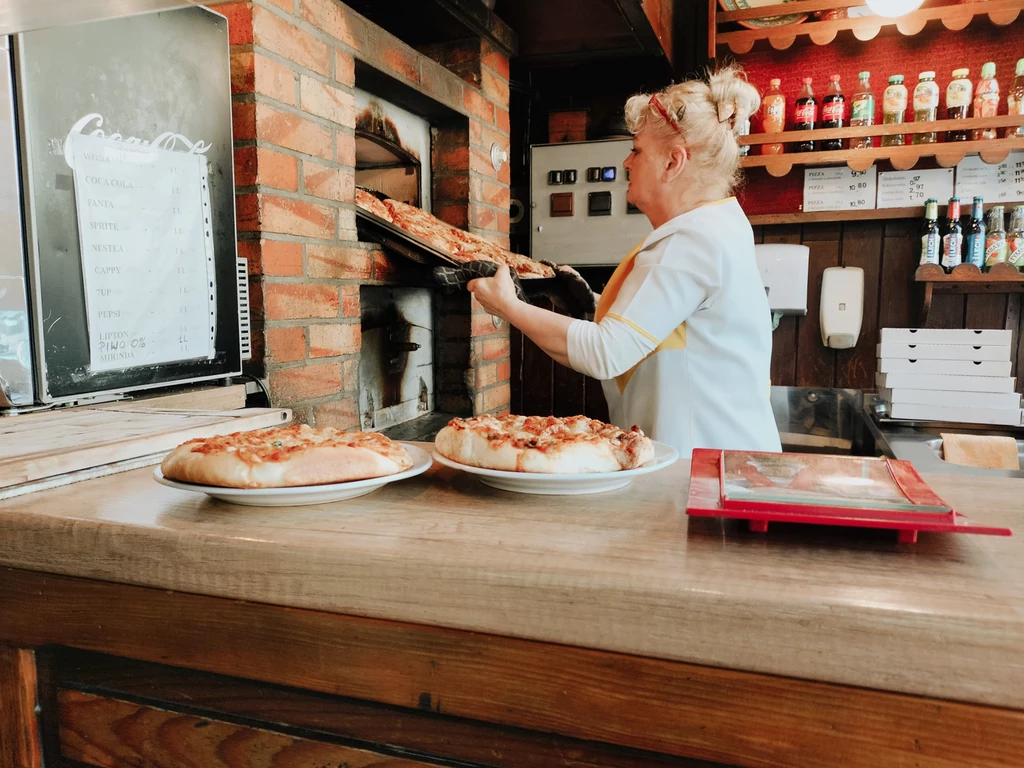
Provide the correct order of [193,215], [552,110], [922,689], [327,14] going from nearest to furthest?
[922,689] → [193,215] → [327,14] → [552,110]

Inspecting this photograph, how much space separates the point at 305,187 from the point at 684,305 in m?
0.99

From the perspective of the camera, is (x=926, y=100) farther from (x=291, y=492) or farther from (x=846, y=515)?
(x=291, y=492)

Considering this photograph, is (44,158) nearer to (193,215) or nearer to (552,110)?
(193,215)

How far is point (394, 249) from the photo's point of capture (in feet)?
7.23

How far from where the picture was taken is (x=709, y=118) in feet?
6.15

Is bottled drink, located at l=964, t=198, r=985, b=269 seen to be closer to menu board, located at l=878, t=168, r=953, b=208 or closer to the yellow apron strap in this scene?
menu board, located at l=878, t=168, r=953, b=208

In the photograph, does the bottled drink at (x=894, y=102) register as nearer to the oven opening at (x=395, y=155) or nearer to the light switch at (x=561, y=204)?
the light switch at (x=561, y=204)

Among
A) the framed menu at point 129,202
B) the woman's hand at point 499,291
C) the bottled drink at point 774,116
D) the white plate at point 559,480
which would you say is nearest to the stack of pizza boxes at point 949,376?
the bottled drink at point 774,116

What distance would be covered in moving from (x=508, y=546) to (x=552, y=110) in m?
3.59

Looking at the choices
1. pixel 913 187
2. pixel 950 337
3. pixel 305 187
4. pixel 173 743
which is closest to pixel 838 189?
pixel 913 187

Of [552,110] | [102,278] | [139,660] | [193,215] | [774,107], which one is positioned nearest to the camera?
[139,660]

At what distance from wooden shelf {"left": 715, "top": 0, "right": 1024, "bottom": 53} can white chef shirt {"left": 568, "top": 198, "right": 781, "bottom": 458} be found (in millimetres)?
1771

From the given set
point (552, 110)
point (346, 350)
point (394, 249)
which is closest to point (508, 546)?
point (346, 350)

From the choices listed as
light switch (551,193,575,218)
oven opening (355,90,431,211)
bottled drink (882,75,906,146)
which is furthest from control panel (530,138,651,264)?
bottled drink (882,75,906,146)
